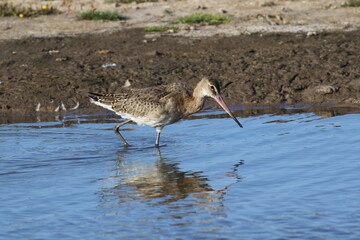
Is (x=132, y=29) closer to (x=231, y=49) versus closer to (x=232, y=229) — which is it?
(x=231, y=49)

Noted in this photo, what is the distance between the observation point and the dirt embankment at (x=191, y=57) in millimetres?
13211

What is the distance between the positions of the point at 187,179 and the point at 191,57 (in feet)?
19.5

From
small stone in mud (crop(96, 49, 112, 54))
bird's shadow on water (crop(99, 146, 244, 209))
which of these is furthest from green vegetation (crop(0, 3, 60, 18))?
bird's shadow on water (crop(99, 146, 244, 209))

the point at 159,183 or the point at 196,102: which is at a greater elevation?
the point at 196,102

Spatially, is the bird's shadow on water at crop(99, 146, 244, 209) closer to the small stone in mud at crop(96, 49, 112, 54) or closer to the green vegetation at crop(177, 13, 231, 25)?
the small stone in mud at crop(96, 49, 112, 54)

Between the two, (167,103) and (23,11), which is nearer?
(167,103)

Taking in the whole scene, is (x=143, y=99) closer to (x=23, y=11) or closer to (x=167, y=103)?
(x=167, y=103)

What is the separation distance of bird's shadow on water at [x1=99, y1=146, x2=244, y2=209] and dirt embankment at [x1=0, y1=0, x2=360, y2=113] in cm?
356

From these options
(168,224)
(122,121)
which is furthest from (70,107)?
(168,224)

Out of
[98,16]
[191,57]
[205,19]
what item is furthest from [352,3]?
[98,16]

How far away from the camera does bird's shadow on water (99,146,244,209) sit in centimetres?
803

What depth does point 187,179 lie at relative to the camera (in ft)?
29.0

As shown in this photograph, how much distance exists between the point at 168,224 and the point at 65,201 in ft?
4.32

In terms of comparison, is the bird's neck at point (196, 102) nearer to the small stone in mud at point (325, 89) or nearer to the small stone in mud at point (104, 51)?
the small stone in mud at point (325, 89)
